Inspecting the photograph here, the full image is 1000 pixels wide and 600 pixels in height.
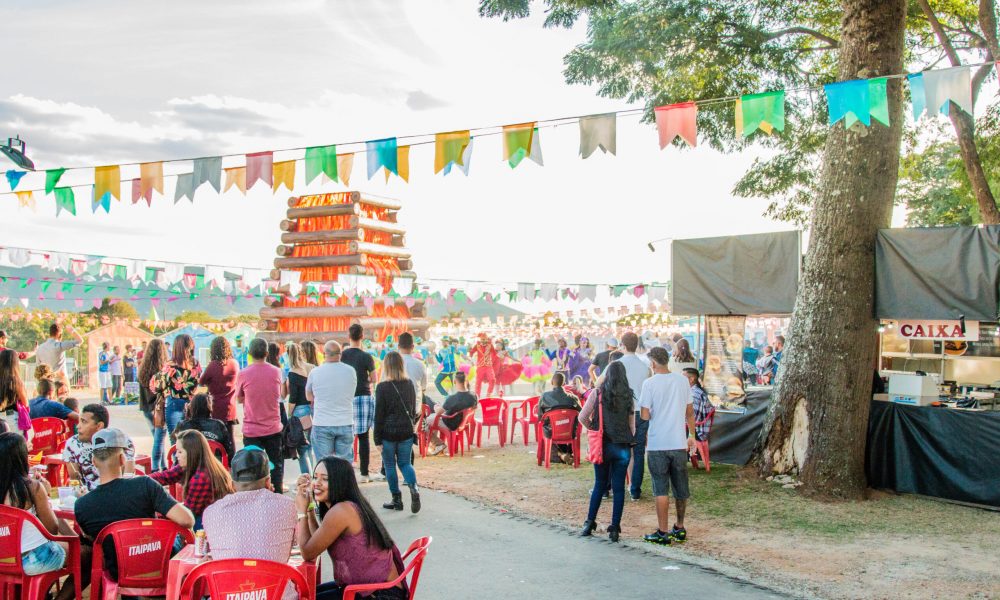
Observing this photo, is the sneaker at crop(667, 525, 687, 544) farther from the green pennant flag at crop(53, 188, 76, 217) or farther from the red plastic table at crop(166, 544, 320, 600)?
the green pennant flag at crop(53, 188, 76, 217)

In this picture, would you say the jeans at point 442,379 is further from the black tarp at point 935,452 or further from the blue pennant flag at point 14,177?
the black tarp at point 935,452

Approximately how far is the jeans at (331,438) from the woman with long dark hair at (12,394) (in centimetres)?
289

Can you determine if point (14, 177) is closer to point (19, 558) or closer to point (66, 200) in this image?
point (66, 200)

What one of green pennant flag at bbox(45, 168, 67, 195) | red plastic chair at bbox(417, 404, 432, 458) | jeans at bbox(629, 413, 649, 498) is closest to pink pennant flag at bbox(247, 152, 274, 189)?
green pennant flag at bbox(45, 168, 67, 195)

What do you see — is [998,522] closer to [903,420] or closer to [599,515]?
[903,420]

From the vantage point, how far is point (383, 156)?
32.4 feet

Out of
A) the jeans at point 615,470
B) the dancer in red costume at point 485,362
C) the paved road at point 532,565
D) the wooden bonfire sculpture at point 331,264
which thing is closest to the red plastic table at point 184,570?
the paved road at point 532,565

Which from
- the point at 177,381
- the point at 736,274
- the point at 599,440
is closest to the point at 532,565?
the point at 599,440

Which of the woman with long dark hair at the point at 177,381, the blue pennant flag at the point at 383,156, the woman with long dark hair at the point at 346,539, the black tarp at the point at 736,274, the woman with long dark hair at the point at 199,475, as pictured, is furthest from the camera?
the black tarp at the point at 736,274

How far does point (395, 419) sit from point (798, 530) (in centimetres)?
401

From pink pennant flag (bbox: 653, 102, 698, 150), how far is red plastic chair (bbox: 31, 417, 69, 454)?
7.34 metres

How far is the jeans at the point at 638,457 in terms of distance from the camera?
893 centimetres

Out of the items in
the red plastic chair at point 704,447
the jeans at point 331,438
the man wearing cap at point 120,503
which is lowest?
the red plastic chair at point 704,447

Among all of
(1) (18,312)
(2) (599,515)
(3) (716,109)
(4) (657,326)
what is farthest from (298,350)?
(4) (657,326)
